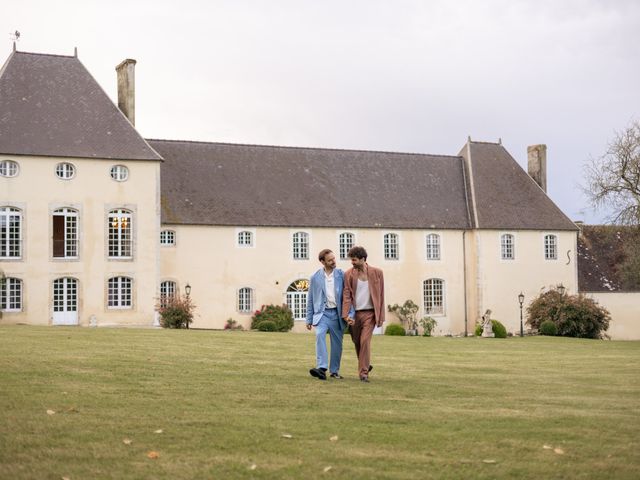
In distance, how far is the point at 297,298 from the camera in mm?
42281

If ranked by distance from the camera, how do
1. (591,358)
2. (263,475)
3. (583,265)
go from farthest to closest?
1. (583,265)
2. (591,358)
3. (263,475)

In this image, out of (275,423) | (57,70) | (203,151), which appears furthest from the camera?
(203,151)

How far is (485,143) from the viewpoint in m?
48.9

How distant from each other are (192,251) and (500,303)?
586 inches

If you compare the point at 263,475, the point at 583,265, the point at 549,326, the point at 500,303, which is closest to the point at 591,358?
the point at 263,475

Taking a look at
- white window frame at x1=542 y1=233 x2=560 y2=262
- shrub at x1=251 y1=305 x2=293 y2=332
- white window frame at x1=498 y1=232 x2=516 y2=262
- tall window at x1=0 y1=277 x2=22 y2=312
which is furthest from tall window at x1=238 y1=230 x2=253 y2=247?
white window frame at x1=542 y1=233 x2=560 y2=262

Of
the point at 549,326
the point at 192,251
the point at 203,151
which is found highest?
the point at 203,151

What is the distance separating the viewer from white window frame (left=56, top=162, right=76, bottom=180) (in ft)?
120

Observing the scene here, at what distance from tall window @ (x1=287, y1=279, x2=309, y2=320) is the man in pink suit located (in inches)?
1136

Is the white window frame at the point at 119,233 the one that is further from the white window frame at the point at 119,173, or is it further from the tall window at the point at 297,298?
the tall window at the point at 297,298

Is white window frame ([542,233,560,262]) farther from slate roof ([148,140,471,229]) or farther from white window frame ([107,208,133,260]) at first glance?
white window frame ([107,208,133,260])

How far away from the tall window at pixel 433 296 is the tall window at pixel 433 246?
109cm

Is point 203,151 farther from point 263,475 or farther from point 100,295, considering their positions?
point 263,475

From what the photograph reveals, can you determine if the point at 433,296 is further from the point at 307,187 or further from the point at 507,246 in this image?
the point at 307,187
